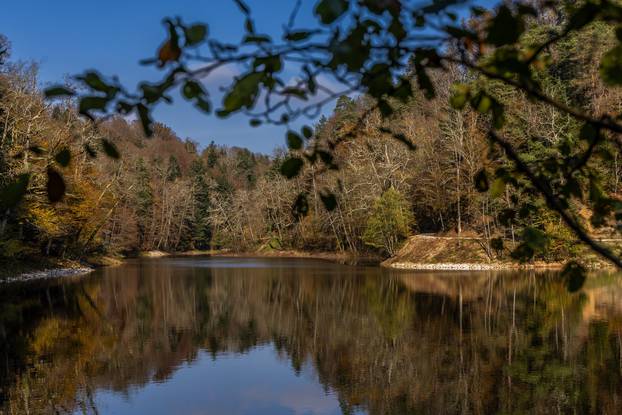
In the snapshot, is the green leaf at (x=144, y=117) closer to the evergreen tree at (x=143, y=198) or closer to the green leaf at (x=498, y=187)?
the green leaf at (x=498, y=187)

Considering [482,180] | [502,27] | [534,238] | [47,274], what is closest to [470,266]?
[47,274]

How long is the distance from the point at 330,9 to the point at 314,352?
12.1 metres

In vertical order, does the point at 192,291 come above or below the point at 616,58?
below

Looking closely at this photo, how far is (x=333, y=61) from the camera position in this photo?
4.21 ft

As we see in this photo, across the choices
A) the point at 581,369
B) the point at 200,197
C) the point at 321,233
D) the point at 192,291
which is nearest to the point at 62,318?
the point at 192,291

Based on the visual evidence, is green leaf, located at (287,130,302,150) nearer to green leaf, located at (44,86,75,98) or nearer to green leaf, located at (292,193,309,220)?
green leaf, located at (292,193,309,220)

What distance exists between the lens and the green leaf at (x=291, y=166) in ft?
5.22

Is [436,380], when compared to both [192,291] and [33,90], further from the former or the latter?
[33,90]

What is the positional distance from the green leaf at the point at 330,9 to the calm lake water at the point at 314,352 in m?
7.88

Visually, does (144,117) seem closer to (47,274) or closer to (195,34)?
(195,34)

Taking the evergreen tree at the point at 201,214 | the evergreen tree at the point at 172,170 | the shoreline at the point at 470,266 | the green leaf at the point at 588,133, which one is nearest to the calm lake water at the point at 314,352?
the green leaf at the point at 588,133

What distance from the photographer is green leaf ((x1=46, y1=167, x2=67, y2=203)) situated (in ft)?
4.82

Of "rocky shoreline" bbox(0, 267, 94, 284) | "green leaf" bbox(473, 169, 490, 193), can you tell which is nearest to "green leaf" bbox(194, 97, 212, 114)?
"green leaf" bbox(473, 169, 490, 193)

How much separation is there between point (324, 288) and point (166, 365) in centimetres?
1419
